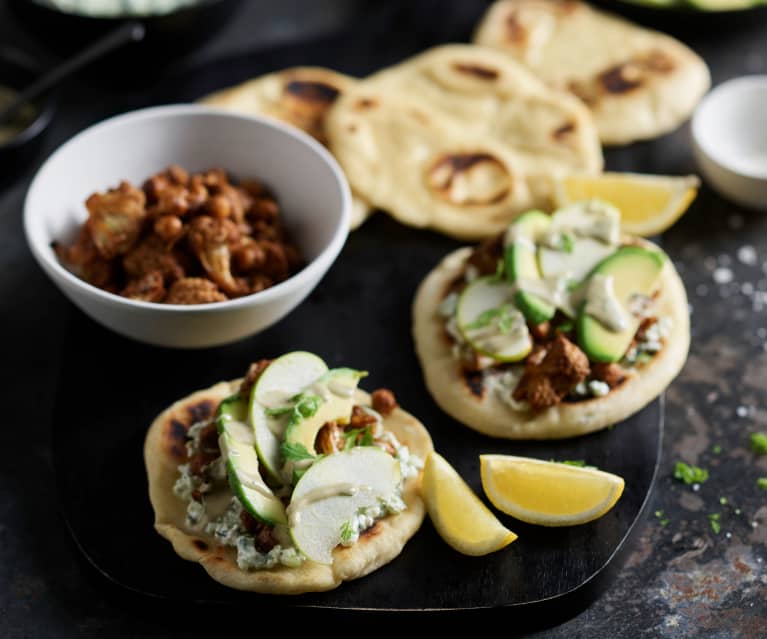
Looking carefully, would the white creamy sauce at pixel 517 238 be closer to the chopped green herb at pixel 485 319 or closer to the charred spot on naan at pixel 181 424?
the chopped green herb at pixel 485 319

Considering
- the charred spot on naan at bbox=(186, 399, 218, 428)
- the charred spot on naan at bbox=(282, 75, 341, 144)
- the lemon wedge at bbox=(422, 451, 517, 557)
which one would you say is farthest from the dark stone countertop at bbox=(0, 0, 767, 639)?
the charred spot on naan at bbox=(282, 75, 341, 144)

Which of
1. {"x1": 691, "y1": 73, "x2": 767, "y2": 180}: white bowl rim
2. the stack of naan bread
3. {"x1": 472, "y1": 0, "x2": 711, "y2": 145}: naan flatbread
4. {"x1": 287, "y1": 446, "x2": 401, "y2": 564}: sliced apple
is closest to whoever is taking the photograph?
{"x1": 287, "y1": 446, "x2": 401, "y2": 564}: sliced apple

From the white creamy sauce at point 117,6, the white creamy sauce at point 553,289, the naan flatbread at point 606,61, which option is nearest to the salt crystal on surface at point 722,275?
the naan flatbread at point 606,61

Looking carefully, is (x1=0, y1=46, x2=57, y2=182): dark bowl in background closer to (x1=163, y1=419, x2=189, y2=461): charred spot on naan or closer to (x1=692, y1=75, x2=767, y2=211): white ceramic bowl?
(x1=163, y1=419, x2=189, y2=461): charred spot on naan

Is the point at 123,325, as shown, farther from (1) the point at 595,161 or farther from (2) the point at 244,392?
(1) the point at 595,161

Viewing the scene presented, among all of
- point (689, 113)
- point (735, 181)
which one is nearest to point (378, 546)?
point (735, 181)

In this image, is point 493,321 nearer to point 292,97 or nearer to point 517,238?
point 517,238

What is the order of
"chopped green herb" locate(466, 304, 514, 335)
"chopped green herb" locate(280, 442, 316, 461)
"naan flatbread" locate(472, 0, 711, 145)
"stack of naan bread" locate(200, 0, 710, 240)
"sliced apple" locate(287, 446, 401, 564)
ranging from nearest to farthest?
"sliced apple" locate(287, 446, 401, 564) < "chopped green herb" locate(280, 442, 316, 461) < "chopped green herb" locate(466, 304, 514, 335) < "stack of naan bread" locate(200, 0, 710, 240) < "naan flatbread" locate(472, 0, 711, 145)
